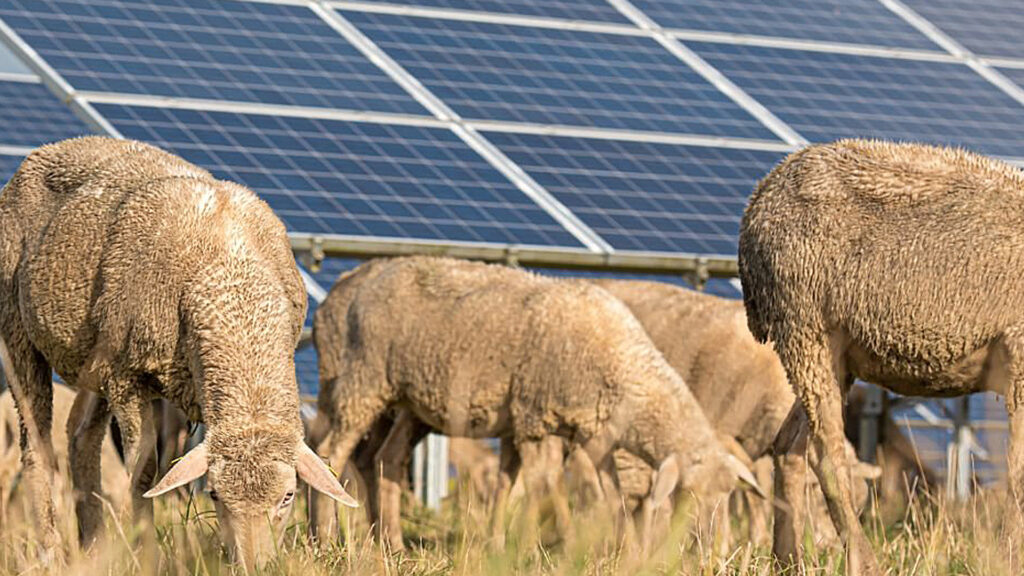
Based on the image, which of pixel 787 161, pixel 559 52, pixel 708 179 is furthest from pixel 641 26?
pixel 787 161

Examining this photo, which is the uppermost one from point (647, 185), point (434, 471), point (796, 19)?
point (796, 19)

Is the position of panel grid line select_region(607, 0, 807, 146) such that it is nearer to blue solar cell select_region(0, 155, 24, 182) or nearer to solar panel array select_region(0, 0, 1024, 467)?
solar panel array select_region(0, 0, 1024, 467)

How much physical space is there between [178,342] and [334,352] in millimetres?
4709

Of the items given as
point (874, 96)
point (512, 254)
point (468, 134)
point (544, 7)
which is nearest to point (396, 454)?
point (512, 254)

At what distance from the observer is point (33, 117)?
1271cm

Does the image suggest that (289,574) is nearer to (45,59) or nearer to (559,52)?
(45,59)

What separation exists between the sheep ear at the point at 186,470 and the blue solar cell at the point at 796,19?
11.1 m

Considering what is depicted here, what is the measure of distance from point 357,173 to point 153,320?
19.3 ft

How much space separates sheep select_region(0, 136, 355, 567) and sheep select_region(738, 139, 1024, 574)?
1917 millimetres

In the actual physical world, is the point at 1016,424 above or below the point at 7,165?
above

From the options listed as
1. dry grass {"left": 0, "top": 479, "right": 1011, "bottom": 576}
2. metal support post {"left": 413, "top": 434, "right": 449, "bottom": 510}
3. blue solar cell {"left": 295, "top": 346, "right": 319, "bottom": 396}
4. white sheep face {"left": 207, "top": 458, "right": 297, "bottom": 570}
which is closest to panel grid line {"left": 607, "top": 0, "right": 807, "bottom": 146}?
metal support post {"left": 413, "top": 434, "right": 449, "bottom": 510}

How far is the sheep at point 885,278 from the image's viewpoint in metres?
6.55

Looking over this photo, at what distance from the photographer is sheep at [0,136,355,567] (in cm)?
572

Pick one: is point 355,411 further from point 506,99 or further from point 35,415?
point 506,99
